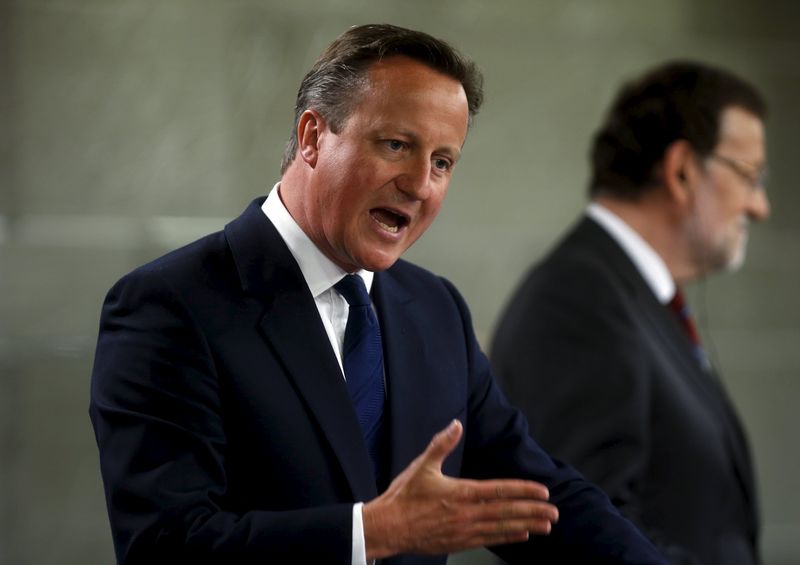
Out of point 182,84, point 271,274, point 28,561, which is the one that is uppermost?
point 182,84

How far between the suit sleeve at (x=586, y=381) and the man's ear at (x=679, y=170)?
44cm

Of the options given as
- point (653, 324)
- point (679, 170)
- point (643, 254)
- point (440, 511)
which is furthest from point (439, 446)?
point (679, 170)

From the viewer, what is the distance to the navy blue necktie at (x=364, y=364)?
1426mm

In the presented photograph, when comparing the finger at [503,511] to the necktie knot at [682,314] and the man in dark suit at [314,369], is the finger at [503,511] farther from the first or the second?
the necktie knot at [682,314]

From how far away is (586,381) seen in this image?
7.81 ft

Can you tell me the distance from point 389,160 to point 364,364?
260 millimetres

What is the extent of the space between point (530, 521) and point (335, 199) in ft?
1.30

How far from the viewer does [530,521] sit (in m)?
1.26

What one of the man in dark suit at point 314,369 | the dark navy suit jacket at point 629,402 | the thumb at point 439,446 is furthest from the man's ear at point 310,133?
the dark navy suit jacket at point 629,402

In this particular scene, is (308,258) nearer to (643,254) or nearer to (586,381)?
(586,381)

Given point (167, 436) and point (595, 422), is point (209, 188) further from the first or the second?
point (167, 436)

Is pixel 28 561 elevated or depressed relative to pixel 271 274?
depressed

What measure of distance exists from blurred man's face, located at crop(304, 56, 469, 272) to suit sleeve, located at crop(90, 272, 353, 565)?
20 cm

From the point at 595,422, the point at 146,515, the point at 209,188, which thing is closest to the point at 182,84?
the point at 209,188
